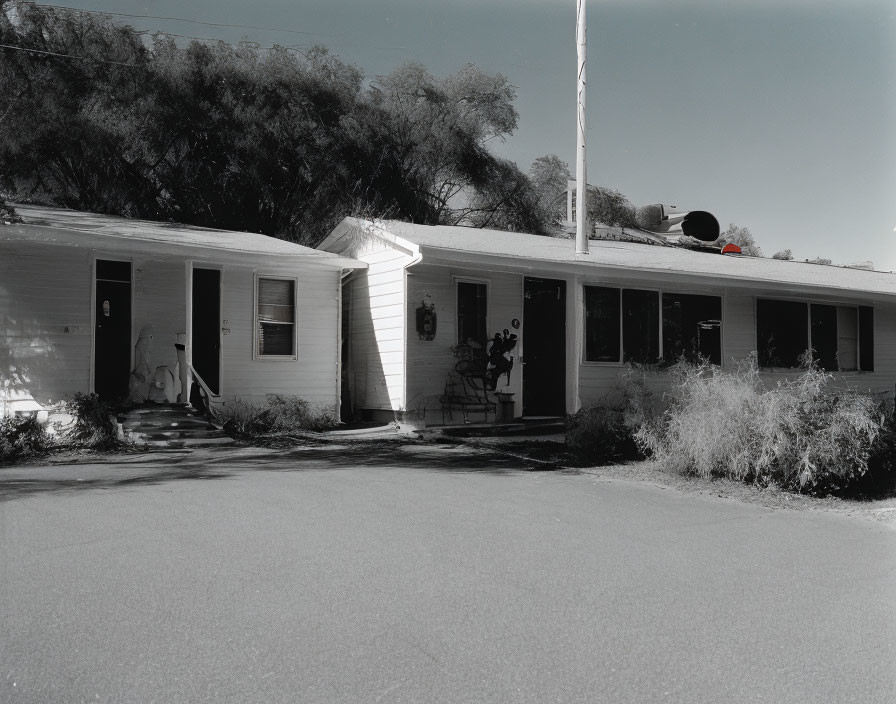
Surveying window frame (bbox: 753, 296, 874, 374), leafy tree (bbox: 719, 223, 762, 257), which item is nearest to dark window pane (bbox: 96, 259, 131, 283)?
window frame (bbox: 753, 296, 874, 374)

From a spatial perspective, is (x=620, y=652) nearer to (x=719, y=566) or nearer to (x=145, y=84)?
(x=719, y=566)

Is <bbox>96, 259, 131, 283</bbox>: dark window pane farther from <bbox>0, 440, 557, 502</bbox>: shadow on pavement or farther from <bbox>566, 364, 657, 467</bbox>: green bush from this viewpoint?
<bbox>566, 364, 657, 467</bbox>: green bush

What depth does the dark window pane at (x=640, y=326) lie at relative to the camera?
1556 centimetres

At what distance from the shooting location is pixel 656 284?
51.8 ft

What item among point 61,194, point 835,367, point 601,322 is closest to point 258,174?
point 61,194

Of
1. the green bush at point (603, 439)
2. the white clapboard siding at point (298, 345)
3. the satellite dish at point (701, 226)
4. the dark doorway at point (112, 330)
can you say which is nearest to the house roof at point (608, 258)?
the white clapboard siding at point (298, 345)

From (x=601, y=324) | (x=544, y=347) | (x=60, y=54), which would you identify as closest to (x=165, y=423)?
(x=544, y=347)

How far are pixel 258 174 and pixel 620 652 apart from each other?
70.9ft

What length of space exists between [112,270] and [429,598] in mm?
9624

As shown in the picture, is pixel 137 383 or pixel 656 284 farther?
pixel 656 284

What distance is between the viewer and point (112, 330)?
41.8ft

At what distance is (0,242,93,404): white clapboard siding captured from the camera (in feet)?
38.7

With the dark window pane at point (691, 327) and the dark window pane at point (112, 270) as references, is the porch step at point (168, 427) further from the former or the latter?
the dark window pane at point (691, 327)

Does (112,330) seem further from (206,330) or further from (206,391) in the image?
(206,391)
